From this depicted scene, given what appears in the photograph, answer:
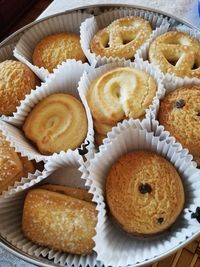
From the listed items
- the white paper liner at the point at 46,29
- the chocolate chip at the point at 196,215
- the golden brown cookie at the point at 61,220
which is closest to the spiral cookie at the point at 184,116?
the chocolate chip at the point at 196,215

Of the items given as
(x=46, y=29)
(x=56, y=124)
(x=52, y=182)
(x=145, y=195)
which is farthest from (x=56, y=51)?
(x=145, y=195)

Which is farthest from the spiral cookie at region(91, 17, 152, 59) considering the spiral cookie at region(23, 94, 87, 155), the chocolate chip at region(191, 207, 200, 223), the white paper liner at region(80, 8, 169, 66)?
the chocolate chip at region(191, 207, 200, 223)

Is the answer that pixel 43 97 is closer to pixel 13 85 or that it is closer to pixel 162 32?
pixel 13 85

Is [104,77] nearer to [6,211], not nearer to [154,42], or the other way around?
[154,42]

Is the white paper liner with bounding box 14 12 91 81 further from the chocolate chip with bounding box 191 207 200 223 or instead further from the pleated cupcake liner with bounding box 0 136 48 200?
the chocolate chip with bounding box 191 207 200 223

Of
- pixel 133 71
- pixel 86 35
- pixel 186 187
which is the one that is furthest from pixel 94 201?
pixel 86 35

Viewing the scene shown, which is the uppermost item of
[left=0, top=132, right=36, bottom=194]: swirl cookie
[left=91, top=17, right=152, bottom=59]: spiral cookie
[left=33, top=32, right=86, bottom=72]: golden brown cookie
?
[left=33, top=32, right=86, bottom=72]: golden brown cookie

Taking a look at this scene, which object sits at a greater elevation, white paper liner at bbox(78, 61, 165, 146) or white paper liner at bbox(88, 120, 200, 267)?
white paper liner at bbox(78, 61, 165, 146)
